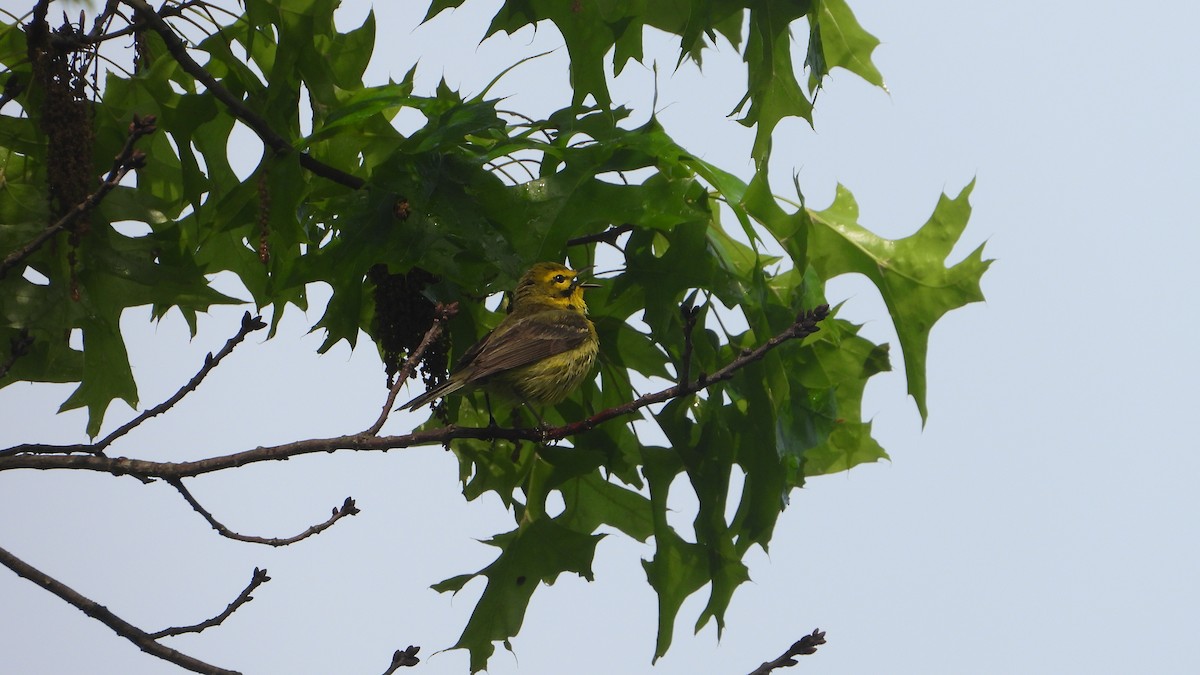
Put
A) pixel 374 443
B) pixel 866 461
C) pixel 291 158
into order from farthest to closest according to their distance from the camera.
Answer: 1. pixel 866 461
2. pixel 291 158
3. pixel 374 443

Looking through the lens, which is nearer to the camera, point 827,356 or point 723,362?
point 723,362

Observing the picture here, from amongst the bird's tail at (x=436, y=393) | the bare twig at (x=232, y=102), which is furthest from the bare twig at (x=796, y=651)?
the bare twig at (x=232, y=102)

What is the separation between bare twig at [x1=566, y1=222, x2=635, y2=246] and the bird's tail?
745mm

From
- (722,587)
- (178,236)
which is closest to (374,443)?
(178,236)

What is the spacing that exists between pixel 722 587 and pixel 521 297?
1.86 meters

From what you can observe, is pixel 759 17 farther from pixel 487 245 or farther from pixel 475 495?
pixel 475 495

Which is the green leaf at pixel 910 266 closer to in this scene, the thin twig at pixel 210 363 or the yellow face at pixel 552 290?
the yellow face at pixel 552 290

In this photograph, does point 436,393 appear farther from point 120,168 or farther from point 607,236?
point 120,168

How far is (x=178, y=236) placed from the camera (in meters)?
5.32

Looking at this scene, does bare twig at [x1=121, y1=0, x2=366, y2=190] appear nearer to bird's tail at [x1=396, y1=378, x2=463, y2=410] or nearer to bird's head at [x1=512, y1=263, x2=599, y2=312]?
bird's tail at [x1=396, y1=378, x2=463, y2=410]

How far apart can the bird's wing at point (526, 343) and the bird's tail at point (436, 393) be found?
4.7 inches

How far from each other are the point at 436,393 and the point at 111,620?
1.41 metres

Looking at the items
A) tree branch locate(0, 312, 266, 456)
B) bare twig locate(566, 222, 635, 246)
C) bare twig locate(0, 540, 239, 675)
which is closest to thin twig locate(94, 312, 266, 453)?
tree branch locate(0, 312, 266, 456)

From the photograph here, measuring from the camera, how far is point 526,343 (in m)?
5.57
